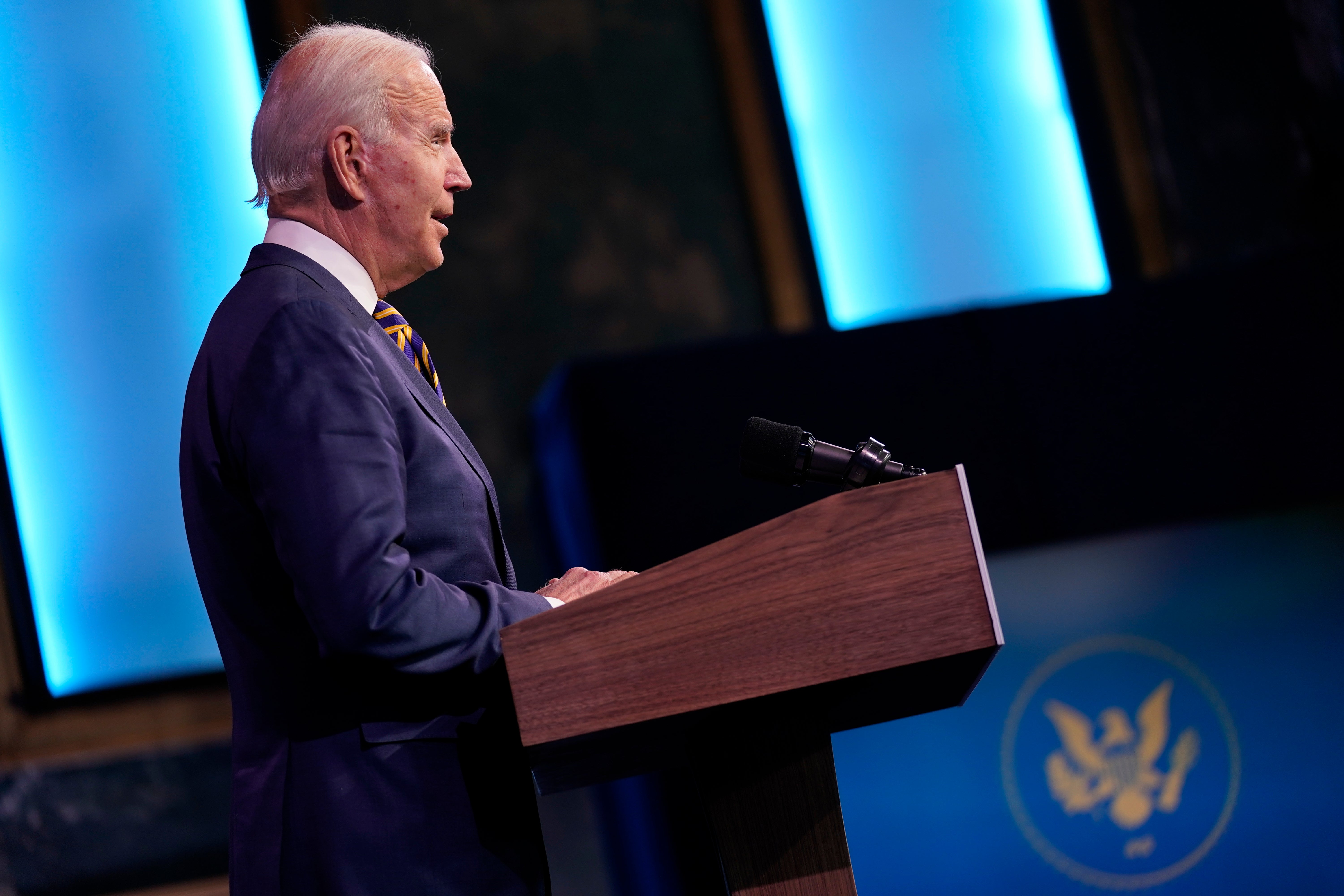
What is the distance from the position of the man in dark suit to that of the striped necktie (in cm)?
4

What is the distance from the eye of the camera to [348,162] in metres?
1.17

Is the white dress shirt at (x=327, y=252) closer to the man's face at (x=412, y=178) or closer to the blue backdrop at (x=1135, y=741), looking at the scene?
the man's face at (x=412, y=178)

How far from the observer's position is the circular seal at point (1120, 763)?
89.9 inches

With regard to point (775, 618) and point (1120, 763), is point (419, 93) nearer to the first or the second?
point (775, 618)

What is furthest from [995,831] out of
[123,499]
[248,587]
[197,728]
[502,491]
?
[123,499]

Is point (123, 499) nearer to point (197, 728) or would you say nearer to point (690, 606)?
point (197, 728)

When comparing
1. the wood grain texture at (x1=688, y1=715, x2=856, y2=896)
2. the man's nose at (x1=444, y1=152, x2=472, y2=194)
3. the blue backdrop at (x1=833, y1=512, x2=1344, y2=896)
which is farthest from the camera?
the blue backdrop at (x1=833, y1=512, x2=1344, y2=896)

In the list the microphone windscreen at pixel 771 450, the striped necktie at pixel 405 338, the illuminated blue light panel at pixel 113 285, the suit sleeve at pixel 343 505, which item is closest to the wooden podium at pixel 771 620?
the suit sleeve at pixel 343 505

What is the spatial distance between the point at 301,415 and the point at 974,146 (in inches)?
113

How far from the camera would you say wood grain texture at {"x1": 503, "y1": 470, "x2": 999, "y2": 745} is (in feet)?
2.72

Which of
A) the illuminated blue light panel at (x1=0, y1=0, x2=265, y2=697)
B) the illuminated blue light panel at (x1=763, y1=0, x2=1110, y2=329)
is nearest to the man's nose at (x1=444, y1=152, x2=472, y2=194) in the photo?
the illuminated blue light panel at (x1=0, y1=0, x2=265, y2=697)

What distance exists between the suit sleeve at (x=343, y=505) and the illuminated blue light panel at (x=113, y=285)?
6.84 feet

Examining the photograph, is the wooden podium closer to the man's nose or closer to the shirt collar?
the shirt collar

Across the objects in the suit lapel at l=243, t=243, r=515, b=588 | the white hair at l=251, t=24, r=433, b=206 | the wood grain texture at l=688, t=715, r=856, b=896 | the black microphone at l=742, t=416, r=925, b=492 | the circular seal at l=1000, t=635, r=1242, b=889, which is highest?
the white hair at l=251, t=24, r=433, b=206
